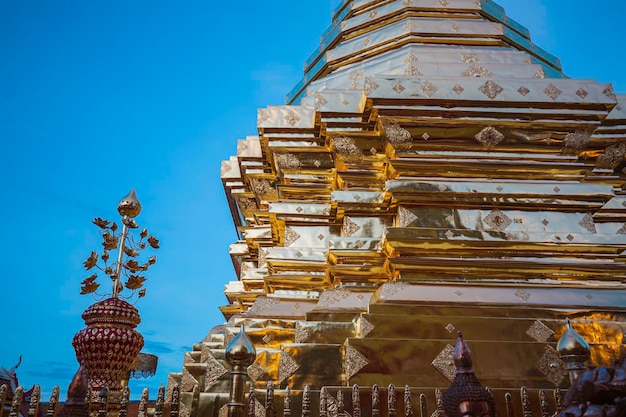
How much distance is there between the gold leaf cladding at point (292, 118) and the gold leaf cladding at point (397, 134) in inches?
53.5

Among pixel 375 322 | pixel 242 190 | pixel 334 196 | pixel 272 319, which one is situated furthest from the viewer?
pixel 242 190

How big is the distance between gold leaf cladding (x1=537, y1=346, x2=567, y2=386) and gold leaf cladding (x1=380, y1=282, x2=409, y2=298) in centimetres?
133

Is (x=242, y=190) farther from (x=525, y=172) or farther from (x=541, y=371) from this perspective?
(x=541, y=371)

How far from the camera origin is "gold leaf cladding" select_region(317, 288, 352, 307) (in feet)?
18.4

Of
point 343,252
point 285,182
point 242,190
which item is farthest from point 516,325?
point 242,190

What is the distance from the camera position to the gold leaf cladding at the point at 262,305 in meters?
6.15

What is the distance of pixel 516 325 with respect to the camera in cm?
487

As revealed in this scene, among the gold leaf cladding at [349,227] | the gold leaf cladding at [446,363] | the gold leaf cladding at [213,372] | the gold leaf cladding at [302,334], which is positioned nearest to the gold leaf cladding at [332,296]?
the gold leaf cladding at [302,334]

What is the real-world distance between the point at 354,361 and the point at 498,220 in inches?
95.0

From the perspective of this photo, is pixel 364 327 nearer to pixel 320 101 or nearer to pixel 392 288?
pixel 392 288

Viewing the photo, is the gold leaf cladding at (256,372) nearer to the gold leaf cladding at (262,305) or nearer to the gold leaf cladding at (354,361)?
the gold leaf cladding at (354,361)

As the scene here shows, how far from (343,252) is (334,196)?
77 centimetres

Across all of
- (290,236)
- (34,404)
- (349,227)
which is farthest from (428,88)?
(34,404)

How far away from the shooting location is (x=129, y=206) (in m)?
6.30
